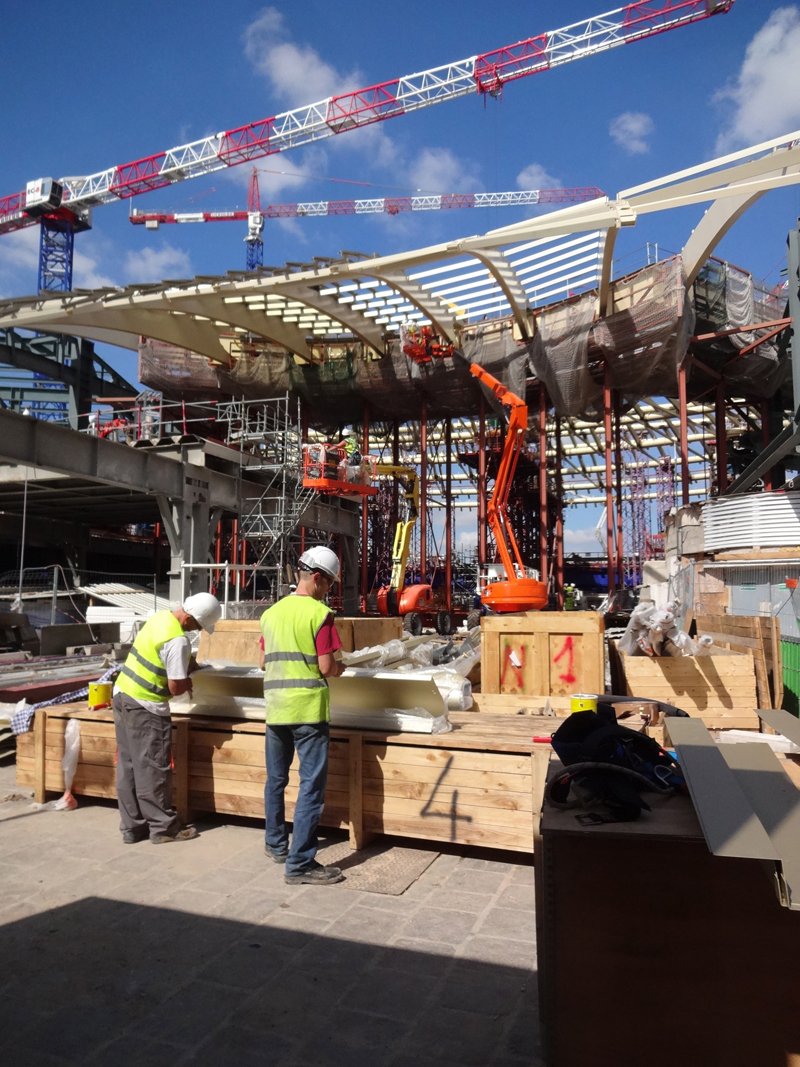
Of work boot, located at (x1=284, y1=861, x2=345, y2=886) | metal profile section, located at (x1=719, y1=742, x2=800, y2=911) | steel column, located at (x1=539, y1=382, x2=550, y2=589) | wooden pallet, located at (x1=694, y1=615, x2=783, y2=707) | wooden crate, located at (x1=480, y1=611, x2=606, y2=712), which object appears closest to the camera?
metal profile section, located at (x1=719, y1=742, x2=800, y2=911)

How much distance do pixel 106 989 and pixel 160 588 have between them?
924 inches

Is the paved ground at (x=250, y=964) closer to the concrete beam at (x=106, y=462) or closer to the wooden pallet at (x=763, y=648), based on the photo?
the wooden pallet at (x=763, y=648)

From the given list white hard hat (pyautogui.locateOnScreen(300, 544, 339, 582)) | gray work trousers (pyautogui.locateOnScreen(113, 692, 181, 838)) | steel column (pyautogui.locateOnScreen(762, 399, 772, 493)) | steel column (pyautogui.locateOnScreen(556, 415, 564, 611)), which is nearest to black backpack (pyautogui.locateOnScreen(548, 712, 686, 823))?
white hard hat (pyautogui.locateOnScreen(300, 544, 339, 582))

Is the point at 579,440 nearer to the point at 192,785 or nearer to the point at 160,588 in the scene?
the point at 160,588

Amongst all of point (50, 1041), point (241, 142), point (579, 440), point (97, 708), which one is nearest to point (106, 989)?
point (50, 1041)

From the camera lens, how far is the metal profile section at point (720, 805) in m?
1.83

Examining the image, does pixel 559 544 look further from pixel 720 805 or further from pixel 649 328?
pixel 720 805

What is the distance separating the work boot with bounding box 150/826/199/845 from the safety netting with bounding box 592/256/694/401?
64.6ft

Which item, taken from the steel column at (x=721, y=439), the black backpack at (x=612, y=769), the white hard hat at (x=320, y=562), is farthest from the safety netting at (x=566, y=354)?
the black backpack at (x=612, y=769)

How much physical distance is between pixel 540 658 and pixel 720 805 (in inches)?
187

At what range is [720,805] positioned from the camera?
2.09m

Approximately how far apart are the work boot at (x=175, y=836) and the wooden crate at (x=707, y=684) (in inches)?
170

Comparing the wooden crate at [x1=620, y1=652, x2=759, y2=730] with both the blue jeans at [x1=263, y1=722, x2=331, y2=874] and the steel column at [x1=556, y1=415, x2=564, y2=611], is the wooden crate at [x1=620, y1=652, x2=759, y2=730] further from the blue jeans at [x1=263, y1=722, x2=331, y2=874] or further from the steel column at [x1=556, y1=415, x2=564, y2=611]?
the steel column at [x1=556, y1=415, x2=564, y2=611]

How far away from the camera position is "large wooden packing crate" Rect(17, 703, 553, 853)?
4.46 metres
